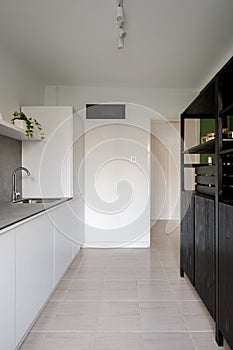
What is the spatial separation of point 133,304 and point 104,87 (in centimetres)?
321

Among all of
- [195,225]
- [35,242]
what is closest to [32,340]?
[35,242]

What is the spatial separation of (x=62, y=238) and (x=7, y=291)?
4.81ft

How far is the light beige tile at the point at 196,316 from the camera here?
216 cm

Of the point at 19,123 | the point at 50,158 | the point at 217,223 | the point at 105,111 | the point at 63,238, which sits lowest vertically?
the point at 63,238

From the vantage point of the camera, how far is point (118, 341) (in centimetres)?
198

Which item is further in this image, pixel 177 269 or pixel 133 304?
pixel 177 269

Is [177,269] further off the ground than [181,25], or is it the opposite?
[181,25]

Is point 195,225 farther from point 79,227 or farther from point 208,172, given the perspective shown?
point 79,227

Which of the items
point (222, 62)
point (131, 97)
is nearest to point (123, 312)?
point (222, 62)

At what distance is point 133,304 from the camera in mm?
2561

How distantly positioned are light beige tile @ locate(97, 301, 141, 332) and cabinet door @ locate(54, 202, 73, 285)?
0.57m

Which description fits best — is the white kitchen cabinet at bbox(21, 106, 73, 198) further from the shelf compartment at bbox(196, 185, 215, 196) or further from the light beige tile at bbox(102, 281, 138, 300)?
the shelf compartment at bbox(196, 185, 215, 196)

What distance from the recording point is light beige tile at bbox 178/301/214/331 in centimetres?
216

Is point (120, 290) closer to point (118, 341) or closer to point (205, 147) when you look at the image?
point (118, 341)
